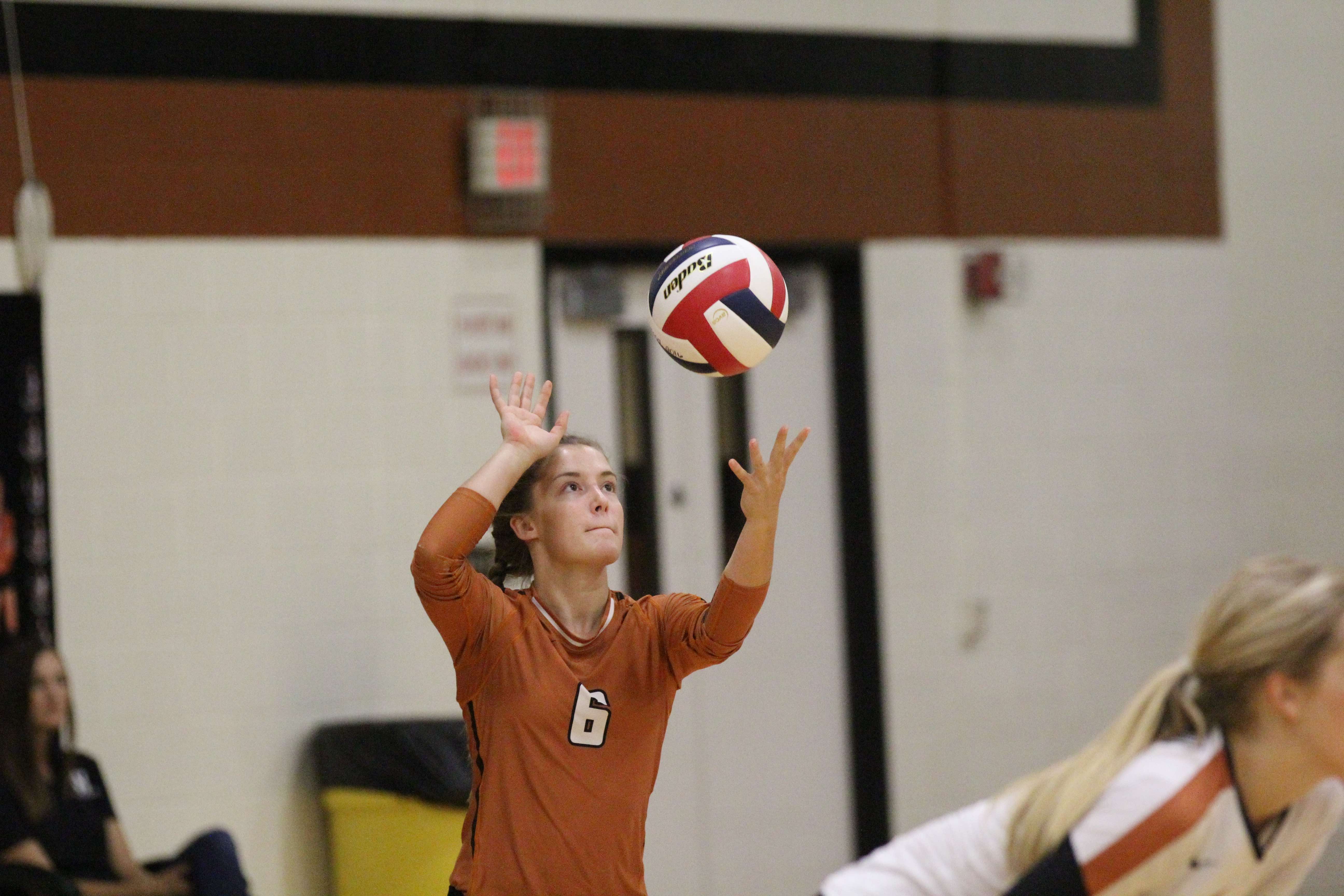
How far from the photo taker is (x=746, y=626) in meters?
2.80

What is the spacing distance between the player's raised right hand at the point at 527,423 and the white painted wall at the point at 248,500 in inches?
87.3

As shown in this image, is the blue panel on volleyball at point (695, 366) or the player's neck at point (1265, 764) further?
the blue panel on volleyball at point (695, 366)

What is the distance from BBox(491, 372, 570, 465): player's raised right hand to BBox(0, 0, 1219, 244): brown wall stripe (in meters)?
2.36

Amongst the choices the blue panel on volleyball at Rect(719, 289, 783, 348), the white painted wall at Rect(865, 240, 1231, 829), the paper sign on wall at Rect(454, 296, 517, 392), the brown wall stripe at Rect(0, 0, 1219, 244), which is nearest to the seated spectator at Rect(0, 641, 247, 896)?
the brown wall stripe at Rect(0, 0, 1219, 244)

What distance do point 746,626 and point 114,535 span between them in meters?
2.63

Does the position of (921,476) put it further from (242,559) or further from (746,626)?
(746,626)

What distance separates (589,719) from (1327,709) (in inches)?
49.9

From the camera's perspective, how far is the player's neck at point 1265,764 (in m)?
2.01

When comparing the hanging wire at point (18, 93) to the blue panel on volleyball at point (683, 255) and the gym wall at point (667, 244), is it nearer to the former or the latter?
the gym wall at point (667, 244)

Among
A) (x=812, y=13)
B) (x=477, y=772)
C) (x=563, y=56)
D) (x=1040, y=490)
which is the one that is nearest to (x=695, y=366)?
(x=477, y=772)

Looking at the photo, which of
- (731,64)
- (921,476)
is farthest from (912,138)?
(921,476)

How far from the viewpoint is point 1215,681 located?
6.79 feet

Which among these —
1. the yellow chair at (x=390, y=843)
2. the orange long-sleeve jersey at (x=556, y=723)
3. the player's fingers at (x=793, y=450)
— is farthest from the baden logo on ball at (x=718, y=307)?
the yellow chair at (x=390, y=843)

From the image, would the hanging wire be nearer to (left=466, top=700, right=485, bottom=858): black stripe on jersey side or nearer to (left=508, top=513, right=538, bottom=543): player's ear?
(left=508, top=513, right=538, bottom=543): player's ear
